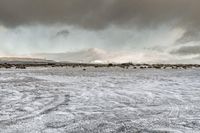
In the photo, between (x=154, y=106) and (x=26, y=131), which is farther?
(x=154, y=106)

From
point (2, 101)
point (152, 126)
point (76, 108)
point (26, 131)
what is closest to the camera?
point (26, 131)

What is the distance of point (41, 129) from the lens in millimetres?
5930

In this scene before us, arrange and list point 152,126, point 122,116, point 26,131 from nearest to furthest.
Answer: point 26,131 < point 152,126 < point 122,116

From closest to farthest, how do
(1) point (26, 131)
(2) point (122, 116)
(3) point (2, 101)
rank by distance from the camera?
(1) point (26, 131), (2) point (122, 116), (3) point (2, 101)

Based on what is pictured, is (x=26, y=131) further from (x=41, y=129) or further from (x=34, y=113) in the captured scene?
(x=34, y=113)

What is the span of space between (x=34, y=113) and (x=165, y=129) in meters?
3.72

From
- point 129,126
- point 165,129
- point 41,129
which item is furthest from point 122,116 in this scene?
point 41,129

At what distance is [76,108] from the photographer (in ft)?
27.7

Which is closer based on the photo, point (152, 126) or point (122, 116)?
point (152, 126)

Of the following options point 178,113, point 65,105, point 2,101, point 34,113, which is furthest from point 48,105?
point 178,113

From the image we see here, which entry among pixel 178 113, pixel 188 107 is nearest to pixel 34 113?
pixel 178 113

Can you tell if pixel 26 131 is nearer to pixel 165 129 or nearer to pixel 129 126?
pixel 129 126

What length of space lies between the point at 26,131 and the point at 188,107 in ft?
17.5

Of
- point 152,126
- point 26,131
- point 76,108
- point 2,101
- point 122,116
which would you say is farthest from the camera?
point 2,101
